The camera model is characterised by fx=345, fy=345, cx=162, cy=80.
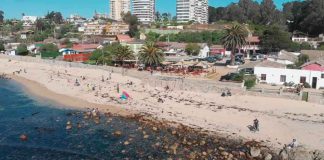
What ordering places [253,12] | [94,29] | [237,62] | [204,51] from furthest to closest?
1. [94,29]
2. [253,12]
3. [204,51]
4. [237,62]

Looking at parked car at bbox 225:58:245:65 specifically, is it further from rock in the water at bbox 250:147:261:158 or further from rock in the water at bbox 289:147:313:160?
rock in the water at bbox 289:147:313:160

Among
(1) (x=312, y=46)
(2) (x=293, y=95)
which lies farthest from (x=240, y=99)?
(1) (x=312, y=46)

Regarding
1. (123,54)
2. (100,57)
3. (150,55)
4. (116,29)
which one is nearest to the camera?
(150,55)

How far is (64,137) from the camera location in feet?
106

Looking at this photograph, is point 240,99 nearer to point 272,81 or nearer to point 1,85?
point 272,81

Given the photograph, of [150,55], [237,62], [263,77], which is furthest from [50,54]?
[263,77]

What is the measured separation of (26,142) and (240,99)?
24.8 m

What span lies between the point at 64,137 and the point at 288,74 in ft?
109

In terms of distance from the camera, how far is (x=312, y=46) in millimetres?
90812

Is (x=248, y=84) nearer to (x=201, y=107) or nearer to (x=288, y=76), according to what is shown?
(x=288, y=76)

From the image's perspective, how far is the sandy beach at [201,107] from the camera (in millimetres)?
32344

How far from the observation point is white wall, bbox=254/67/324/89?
157 ft

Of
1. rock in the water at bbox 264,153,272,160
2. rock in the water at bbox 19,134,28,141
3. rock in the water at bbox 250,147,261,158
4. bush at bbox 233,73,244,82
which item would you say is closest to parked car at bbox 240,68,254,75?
bush at bbox 233,73,244,82

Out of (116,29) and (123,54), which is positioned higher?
(116,29)
